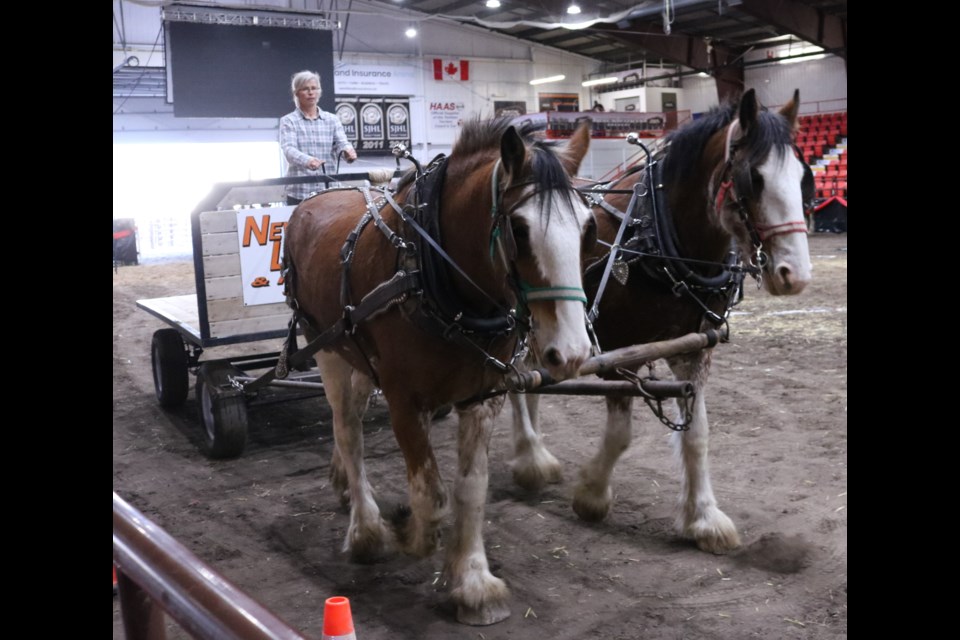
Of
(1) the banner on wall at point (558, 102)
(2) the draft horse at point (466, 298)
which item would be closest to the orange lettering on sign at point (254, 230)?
(2) the draft horse at point (466, 298)

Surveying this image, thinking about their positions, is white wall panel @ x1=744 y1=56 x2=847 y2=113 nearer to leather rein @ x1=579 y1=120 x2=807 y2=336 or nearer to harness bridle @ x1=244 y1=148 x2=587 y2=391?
leather rein @ x1=579 y1=120 x2=807 y2=336

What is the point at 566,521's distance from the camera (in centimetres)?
372

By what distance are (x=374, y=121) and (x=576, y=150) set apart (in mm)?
20480

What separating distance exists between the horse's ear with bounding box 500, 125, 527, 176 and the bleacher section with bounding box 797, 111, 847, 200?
1833cm

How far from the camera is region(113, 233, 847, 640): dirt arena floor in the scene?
2846mm

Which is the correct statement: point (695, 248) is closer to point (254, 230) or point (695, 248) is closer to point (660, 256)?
→ point (660, 256)

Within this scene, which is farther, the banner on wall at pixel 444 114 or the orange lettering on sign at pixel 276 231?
the banner on wall at pixel 444 114

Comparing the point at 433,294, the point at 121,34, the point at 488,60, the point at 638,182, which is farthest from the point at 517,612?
the point at 488,60

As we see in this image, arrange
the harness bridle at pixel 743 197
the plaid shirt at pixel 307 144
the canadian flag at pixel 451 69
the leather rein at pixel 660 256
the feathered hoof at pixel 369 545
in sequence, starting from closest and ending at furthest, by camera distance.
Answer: the harness bridle at pixel 743 197
the leather rein at pixel 660 256
the feathered hoof at pixel 369 545
the plaid shirt at pixel 307 144
the canadian flag at pixel 451 69

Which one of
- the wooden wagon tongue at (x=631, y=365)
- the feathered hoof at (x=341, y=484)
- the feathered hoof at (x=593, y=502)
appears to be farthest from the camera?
the feathered hoof at (x=341, y=484)

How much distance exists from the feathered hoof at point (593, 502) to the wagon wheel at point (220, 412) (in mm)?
1932

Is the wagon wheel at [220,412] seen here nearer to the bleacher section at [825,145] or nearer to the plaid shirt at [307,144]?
the plaid shirt at [307,144]

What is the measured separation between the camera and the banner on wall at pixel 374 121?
21719mm
